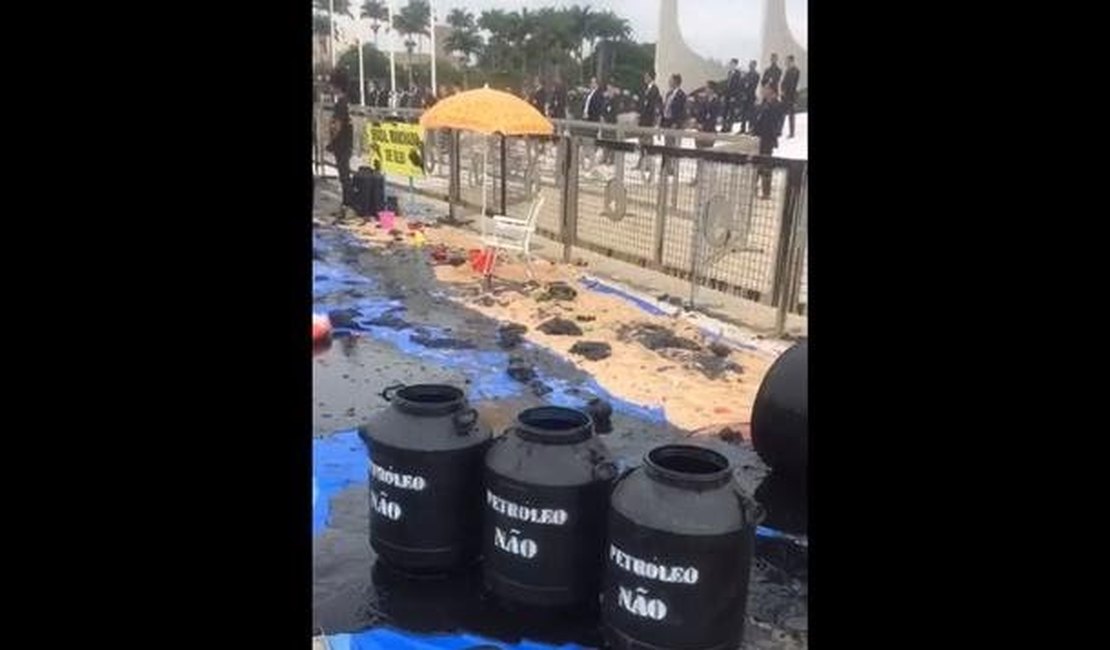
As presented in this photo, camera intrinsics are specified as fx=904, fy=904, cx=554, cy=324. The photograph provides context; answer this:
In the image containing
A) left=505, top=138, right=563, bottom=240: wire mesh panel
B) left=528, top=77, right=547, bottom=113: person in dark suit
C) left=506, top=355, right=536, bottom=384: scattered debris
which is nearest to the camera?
left=506, top=355, right=536, bottom=384: scattered debris

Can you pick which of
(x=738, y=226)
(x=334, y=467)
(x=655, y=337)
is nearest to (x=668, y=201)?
(x=738, y=226)

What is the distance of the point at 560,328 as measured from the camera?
827cm

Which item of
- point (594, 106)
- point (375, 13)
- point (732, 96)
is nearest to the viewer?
point (732, 96)

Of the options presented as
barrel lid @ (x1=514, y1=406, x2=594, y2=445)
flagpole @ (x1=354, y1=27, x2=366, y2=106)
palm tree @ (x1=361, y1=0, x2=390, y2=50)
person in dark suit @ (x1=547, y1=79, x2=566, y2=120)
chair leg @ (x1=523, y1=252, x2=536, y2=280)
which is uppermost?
palm tree @ (x1=361, y1=0, x2=390, y2=50)

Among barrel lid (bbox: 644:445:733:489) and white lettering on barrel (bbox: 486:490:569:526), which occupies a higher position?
barrel lid (bbox: 644:445:733:489)

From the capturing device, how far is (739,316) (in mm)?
8672

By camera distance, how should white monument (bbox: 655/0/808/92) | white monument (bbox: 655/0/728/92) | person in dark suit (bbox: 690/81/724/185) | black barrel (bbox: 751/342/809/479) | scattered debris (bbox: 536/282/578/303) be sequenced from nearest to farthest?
black barrel (bbox: 751/342/809/479), scattered debris (bbox: 536/282/578/303), person in dark suit (bbox: 690/81/724/185), white monument (bbox: 655/0/808/92), white monument (bbox: 655/0/728/92)

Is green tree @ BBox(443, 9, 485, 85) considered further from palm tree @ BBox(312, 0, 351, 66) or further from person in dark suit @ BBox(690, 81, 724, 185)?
person in dark suit @ BBox(690, 81, 724, 185)

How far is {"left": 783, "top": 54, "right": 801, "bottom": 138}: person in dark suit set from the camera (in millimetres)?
12344

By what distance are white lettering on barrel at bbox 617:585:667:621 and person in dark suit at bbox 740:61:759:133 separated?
34.8 ft

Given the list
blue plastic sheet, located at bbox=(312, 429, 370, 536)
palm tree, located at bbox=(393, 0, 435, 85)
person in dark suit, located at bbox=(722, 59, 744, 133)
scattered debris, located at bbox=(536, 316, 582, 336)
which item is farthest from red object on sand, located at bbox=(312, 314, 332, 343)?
palm tree, located at bbox=(393, 0, 435, 85)

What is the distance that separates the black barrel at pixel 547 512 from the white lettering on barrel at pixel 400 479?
12.5 inches

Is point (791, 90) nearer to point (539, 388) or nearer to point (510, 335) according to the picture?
point (510, 335)

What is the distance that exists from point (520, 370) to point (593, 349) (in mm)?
841
